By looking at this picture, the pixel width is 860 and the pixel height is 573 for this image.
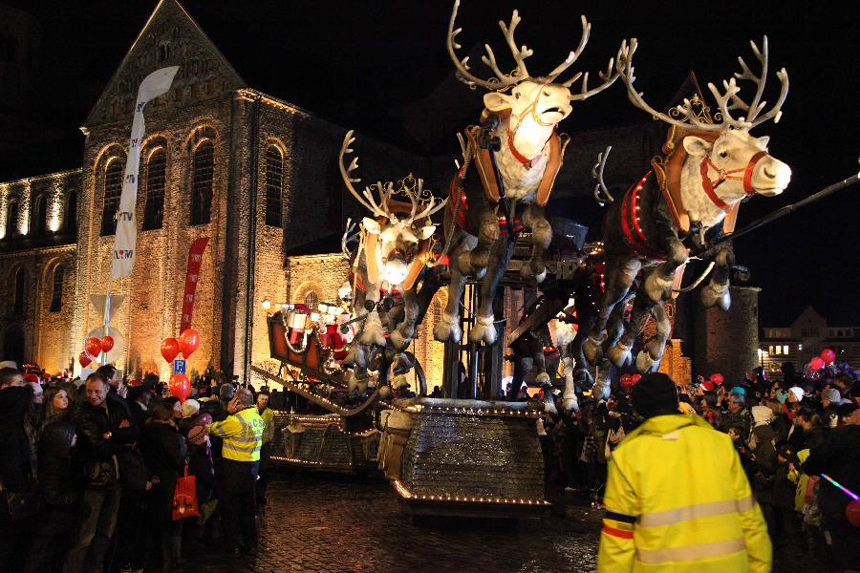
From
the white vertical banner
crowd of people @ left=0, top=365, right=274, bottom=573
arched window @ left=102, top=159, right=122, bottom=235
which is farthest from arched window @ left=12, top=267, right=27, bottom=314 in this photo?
→ crowd of people @ left=0, top=365, right=274, bottom=573

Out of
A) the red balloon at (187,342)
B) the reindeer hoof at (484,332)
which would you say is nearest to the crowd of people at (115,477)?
the reindeer hoof at (484,332)

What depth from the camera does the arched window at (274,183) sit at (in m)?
33.8

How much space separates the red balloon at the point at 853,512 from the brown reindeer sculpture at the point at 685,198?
2692 millimetres

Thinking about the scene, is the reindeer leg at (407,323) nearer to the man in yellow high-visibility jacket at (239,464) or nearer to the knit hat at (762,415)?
the man in yellow high-visibility jacket at (239,464)

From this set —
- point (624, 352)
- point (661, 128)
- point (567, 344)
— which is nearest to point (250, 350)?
point (661, 128)

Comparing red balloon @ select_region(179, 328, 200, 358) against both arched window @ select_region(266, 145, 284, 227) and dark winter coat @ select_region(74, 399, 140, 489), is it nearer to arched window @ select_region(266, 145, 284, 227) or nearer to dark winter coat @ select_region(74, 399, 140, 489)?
arched window @ select_region(266, 145, 284, 227)

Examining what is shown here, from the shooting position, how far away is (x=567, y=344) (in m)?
12.9

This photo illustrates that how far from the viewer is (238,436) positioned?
8.83m

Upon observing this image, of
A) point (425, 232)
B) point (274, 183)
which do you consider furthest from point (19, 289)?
point (425, 232)

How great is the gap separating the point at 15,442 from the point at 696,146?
6288mm

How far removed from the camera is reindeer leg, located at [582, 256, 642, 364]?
9.20m

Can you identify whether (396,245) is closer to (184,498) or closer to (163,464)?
(184,498)

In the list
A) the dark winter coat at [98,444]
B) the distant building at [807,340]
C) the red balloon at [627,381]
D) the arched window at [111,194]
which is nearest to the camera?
the dark winter coat at [98,444]

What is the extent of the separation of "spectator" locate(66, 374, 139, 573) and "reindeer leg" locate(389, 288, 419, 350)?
14.8ft
